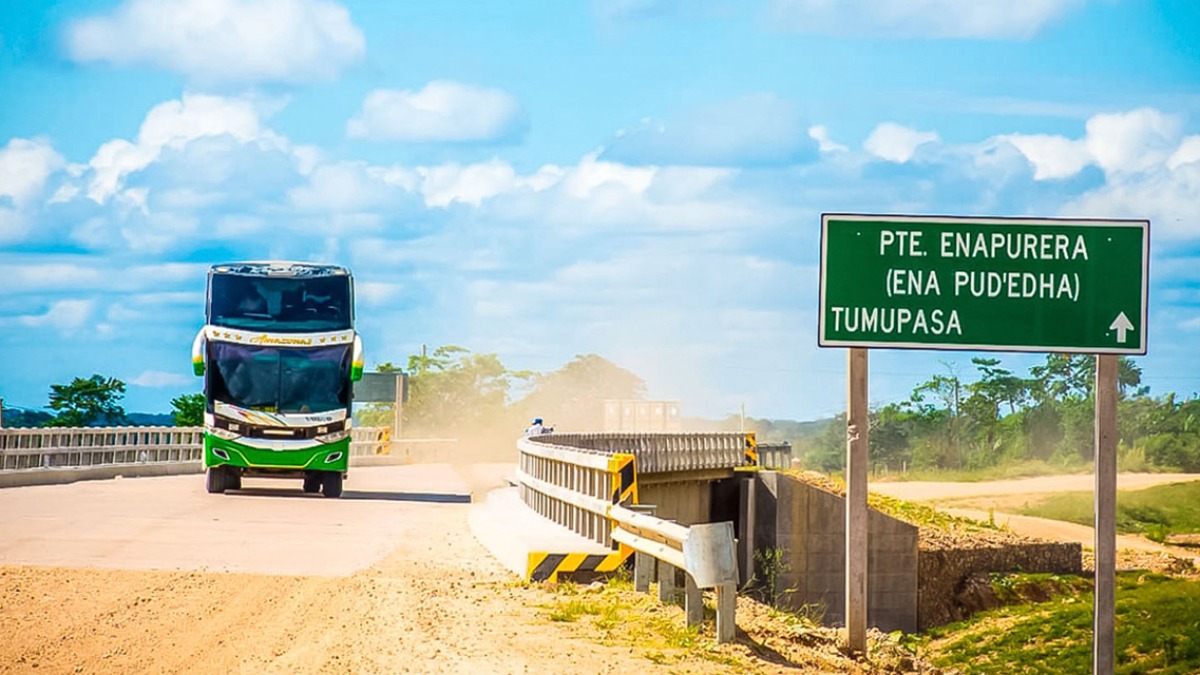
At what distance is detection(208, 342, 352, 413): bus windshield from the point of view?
31750 mm

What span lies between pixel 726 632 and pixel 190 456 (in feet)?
119

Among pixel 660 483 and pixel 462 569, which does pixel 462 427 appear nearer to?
pixel 660 483

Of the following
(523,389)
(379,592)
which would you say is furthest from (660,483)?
(523,389)

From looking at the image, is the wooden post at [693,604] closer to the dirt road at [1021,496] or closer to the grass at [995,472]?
the dirt road at [1021,496]

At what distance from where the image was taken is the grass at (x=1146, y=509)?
2415 inches

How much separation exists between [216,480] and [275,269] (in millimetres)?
4472

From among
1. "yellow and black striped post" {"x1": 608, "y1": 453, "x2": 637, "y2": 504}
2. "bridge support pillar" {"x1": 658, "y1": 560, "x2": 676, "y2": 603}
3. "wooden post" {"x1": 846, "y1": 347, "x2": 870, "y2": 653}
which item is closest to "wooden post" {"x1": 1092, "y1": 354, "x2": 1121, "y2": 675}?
"wooden post" {"x1": 846, "y1": 347, "x2": 870, "y2": 653}

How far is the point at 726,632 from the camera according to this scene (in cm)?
1245

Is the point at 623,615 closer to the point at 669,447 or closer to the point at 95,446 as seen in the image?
the point at 669,447

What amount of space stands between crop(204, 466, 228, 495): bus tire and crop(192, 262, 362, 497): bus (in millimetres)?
45

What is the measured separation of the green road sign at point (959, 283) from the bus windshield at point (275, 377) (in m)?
19.6

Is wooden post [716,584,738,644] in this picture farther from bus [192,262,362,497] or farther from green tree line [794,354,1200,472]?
green tree line [794,354,1200,472]

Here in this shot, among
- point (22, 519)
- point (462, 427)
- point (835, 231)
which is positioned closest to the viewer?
point (835, 231)

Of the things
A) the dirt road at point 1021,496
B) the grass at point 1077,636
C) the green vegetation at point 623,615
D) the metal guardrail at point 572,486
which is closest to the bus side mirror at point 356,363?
the metal guardrail at point 572,486
